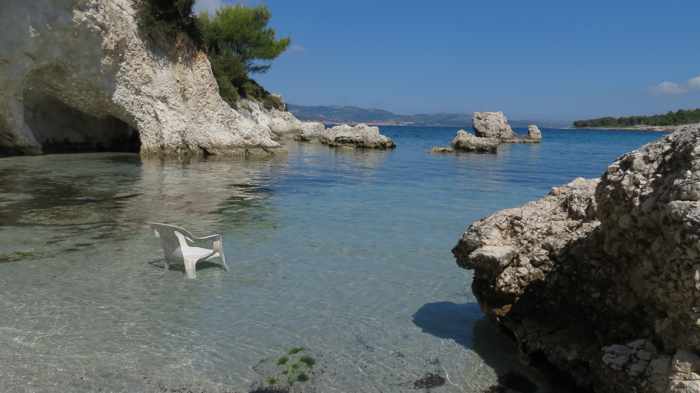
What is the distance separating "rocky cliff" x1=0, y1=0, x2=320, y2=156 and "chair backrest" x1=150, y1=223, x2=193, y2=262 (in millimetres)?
16780

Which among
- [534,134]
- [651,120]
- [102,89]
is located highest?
[651,120]

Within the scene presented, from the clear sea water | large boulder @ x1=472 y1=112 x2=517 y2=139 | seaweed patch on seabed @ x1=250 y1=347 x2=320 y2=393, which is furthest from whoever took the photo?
large boulder @ x1=472 y1=112 x2=517 y2=139

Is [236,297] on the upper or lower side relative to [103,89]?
lower

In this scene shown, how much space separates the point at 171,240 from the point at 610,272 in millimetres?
5514

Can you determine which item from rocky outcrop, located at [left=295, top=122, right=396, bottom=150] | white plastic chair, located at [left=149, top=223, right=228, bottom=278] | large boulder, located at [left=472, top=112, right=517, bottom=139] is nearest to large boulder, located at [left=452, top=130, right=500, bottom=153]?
rocky outcrop, located at [left=295, top=122, right=396, bottom=150]

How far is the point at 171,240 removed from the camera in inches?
301

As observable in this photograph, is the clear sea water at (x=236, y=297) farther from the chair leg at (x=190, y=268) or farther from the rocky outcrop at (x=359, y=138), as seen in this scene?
the rocky outcrop at (x=359, y=138)

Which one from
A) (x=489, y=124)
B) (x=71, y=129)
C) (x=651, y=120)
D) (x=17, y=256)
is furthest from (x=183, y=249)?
(x=651, y=120)

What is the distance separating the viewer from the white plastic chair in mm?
7430

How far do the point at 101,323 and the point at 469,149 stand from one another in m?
36.7

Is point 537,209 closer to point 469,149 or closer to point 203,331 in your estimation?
point 203,331

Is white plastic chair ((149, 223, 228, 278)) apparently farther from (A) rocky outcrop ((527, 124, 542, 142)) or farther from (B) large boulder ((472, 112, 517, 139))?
(A) rocky outcrop ((527, 124, 542, 142))

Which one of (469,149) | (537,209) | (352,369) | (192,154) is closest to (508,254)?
(537,209)

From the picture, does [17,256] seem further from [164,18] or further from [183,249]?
[164,18]
